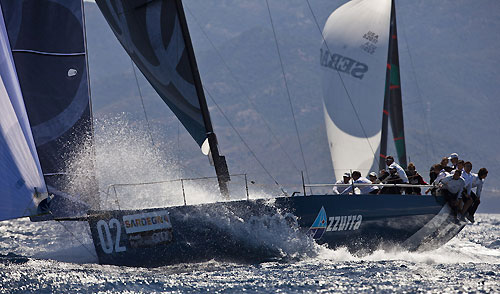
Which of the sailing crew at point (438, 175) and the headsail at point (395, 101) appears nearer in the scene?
the sailing crew at point (438, 175)

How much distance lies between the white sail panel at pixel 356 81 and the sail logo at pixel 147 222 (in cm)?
861

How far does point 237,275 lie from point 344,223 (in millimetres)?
2269

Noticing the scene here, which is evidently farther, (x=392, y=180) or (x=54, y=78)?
(x=392, y=180)

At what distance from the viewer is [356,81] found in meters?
17.8

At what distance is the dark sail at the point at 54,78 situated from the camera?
30.1 feet

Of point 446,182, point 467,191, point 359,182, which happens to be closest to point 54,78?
point 359,182

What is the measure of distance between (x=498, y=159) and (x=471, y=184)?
15375 cm

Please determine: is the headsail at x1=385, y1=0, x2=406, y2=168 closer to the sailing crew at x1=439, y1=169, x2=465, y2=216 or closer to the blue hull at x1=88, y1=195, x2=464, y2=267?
the sailing crew at x1=439, y1=169, x2=465, y2=216

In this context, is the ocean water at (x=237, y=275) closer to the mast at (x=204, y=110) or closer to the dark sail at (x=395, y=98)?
the mast at (x=204, y=110)

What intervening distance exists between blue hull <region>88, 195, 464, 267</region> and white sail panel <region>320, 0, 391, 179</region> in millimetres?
6522

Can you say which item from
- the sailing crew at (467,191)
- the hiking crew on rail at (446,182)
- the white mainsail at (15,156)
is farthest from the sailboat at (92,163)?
the sailing crew at (467,191)

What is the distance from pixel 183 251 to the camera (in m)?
9.03

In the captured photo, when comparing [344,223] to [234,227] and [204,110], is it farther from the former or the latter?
[204,110]

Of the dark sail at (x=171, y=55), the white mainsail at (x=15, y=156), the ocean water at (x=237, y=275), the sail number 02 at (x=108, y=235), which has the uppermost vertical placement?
the dark sail at (x=171, y=55)
